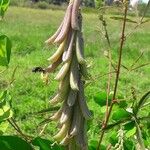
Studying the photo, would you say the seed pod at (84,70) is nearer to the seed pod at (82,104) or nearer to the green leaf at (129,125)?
the seed pod at (82,104)

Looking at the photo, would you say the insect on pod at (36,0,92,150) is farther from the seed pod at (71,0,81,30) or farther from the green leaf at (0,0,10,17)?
the green leaf at (0,0,10,17)

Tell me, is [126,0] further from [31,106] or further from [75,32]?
[31,106]

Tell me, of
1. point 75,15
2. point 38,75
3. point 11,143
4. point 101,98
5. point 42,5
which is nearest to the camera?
point 75,15

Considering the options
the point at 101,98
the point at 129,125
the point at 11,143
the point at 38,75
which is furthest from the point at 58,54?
the point at 38,75

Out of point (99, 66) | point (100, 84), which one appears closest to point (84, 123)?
point (100, 84)

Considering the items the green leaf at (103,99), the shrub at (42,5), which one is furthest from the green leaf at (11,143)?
the shrub at (42,5)

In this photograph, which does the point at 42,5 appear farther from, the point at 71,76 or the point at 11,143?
the point at 71,76

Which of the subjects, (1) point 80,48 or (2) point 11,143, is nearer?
(1) point 80,48
